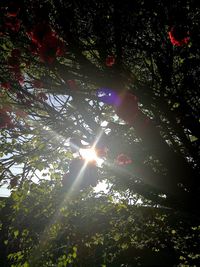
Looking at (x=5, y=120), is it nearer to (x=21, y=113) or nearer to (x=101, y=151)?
(x=21, y=113)

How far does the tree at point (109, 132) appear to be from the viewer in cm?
353

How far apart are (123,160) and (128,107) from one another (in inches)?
47.2

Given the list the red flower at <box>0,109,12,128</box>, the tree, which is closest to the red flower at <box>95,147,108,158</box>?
the tree

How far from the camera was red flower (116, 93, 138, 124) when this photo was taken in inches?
149

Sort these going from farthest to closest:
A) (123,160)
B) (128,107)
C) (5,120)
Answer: (5,120), (123,160), (128,107)

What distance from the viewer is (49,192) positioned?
12.0ft

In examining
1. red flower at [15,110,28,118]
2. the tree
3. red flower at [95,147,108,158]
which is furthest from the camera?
red flower at [15,110,28,118]

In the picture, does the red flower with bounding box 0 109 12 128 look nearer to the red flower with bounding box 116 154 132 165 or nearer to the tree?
the tree

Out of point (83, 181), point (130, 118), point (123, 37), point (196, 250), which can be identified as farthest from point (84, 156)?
point (196, 250)

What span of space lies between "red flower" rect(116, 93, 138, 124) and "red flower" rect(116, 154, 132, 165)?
31.9 inches

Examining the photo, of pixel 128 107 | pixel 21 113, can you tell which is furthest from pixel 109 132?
pixel 21 113

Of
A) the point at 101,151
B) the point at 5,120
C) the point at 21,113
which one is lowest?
the point at 101,151

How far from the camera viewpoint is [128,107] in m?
3.87

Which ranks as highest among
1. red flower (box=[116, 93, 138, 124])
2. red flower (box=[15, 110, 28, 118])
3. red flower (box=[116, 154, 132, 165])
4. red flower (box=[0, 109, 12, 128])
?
red flower (box=[15, 110, 28, 118])
